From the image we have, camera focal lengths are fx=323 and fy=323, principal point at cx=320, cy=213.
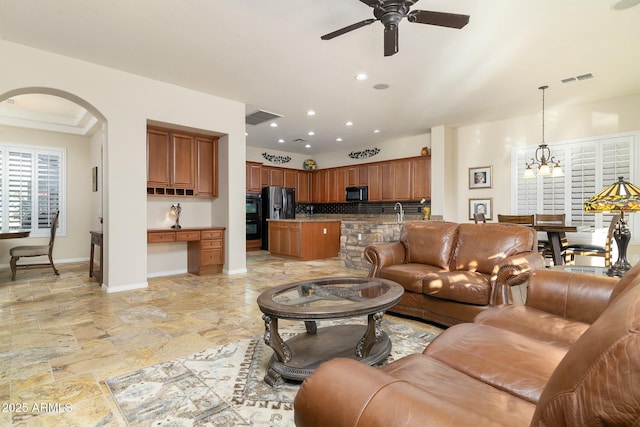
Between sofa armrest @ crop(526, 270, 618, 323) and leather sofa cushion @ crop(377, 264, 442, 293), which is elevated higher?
sofa armrest @ crop(526, 270, 618, 323)

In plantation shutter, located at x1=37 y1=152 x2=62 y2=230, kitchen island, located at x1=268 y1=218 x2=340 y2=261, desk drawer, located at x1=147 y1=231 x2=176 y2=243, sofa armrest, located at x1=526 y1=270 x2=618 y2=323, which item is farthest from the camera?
kitchen island, located at x1=268 y1=218 x2=340 y2=261

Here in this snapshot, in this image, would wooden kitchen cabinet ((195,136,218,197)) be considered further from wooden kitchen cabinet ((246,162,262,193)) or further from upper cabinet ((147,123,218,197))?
wooden kitchen cabinet ((246,162,262,193))

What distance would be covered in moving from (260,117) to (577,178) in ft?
18.9

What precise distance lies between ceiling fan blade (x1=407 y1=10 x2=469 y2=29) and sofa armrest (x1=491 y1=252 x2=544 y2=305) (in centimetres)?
196

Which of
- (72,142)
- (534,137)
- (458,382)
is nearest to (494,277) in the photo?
(458,382)

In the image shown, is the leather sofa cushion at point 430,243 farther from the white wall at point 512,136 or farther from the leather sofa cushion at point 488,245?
the white wall at point 512,136

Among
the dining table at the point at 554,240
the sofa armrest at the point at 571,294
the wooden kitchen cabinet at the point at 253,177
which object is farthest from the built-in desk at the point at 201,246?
the dining table at the point at 554,240

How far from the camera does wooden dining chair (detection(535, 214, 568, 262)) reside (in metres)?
4.75

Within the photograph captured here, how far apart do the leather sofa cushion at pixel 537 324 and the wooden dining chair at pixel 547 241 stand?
330 cm

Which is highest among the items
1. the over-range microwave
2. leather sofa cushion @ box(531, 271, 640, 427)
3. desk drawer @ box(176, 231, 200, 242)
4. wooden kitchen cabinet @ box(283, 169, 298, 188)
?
wooden kitchen cabinet @ box(283, 169, 298, 188)

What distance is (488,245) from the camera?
3.15 meters

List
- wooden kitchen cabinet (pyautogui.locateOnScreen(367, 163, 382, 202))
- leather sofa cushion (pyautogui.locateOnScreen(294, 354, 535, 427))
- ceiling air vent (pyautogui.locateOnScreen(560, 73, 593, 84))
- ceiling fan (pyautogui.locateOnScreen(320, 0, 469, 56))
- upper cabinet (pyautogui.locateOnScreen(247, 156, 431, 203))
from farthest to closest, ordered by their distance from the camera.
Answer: wooden kitchen cabinet (pyautogui.locateOnScreen(367, 163, 382, 202)) < upper cabinet (pyautogui.locateOnScreen(247, 156, 431, 203)) < ceiling air vent (pyautogui.locateOnScreen(560, 73, 593, 84)) < ceiling fan (pyautogui.locateOnScreen(320, 0, 469, 56)) < leather sofa cushion (pyautogui.locateOnScreen(294, 354, 535, 427))

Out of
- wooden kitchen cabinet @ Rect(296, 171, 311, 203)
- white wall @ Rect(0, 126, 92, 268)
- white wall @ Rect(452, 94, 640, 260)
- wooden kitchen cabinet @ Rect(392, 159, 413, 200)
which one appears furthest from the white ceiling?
wooden kitchen cabinet @ Rect(296, 171, 311, 203)

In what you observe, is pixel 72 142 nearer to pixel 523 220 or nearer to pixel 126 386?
pixel 126 386
